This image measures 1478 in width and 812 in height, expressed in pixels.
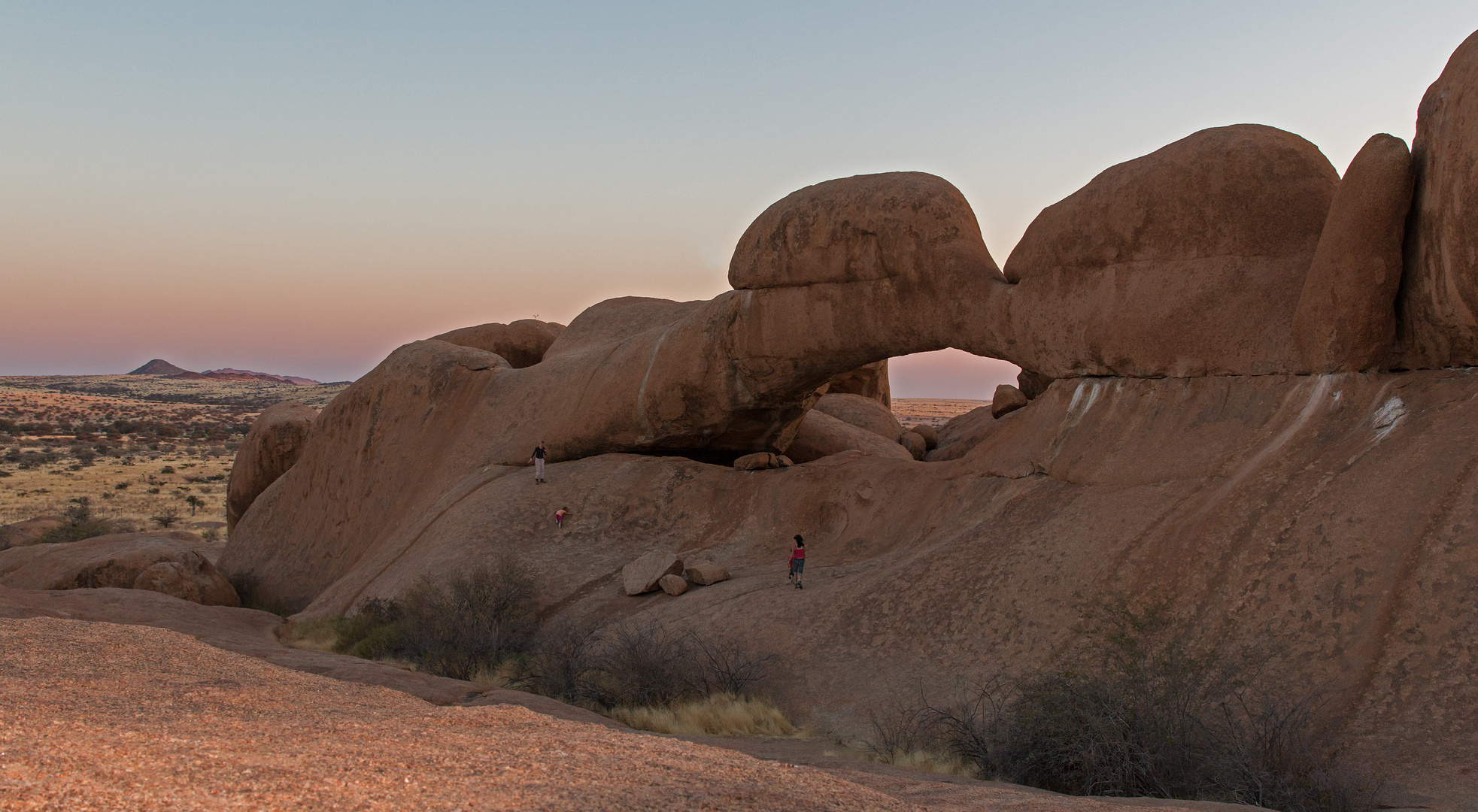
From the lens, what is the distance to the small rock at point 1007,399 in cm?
1878

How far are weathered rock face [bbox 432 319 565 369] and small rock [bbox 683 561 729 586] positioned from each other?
33.6 feet

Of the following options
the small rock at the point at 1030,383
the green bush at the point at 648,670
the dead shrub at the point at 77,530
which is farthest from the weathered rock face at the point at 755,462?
the dead shrub at the point at 77,530

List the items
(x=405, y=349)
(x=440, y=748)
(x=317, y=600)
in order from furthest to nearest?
(x=405, y=349) < (x=317, y=600) < (x=440, y=748)

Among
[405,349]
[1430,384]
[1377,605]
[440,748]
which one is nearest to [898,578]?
[1377,605]

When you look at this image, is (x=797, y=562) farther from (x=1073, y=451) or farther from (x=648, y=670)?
(x=1073, y=451)

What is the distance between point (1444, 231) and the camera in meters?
7.92

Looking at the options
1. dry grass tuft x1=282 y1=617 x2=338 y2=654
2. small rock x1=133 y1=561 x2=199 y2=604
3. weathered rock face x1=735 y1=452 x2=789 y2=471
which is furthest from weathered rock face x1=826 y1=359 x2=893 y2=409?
small rock x1=133 y1=561 x2=199 y2=604

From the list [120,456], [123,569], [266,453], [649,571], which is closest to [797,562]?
[649,571]

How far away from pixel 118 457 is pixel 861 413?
39334 millimetres

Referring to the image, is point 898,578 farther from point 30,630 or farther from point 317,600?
point 317,600

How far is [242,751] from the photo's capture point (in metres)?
4.57

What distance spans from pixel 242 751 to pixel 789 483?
10690mm

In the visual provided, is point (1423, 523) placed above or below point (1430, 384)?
below

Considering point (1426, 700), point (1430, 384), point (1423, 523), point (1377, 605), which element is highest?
point (1430, 384)
